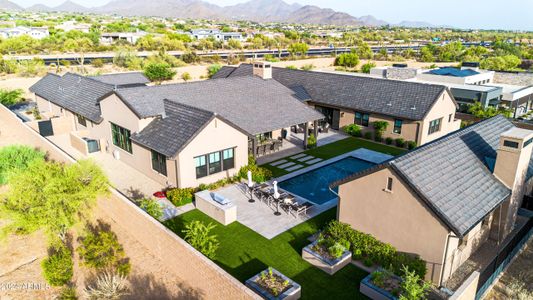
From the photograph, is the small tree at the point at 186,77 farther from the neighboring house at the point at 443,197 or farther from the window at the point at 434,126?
the neighboring house at the point at 443,197

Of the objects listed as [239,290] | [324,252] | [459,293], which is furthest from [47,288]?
[459,293]

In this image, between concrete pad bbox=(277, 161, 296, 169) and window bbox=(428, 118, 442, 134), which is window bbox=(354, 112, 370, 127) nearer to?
window bbox=(428, 118, 442, 134)

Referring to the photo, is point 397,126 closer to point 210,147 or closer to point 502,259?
point 502,259

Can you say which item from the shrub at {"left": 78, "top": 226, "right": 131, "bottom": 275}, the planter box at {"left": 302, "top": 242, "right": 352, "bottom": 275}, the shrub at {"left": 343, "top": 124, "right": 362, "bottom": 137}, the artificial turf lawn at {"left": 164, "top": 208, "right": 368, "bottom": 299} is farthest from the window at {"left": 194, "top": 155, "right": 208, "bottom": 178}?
the shrub at {"left": 343, "top": 124, "right": 362, "bottom": 137}

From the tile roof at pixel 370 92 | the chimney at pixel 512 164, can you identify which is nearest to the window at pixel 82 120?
the tile roof at pixel 370 92

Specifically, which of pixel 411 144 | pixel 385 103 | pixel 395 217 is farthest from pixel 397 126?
pixel 395 217

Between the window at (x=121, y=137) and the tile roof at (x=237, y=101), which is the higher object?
the tile roof at (x=237, y=101)

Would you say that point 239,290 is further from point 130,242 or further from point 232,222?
point 130,242
